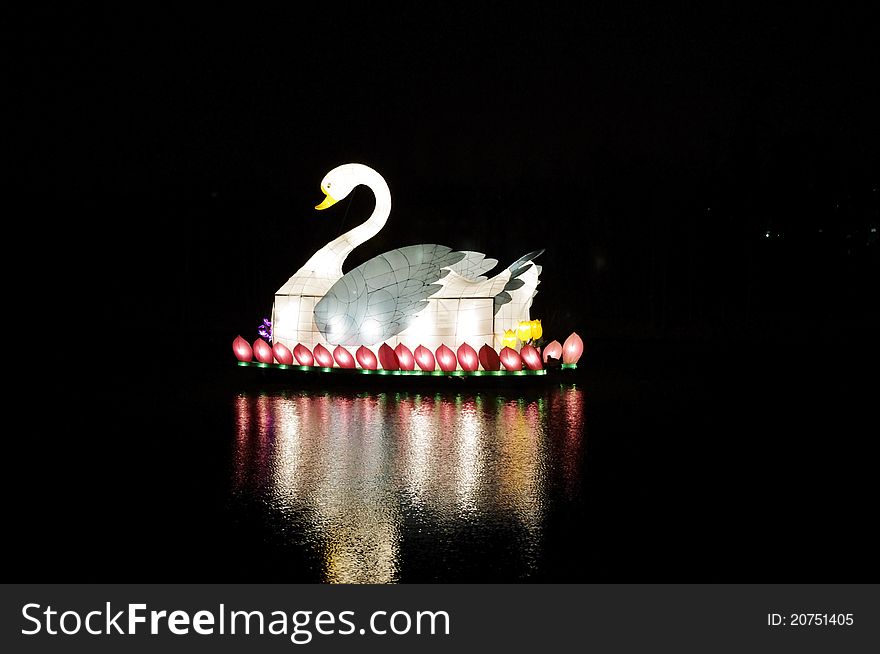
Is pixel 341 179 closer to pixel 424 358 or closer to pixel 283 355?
pixel 283 355

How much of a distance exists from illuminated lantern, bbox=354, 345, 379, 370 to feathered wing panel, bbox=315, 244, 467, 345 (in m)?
0.21

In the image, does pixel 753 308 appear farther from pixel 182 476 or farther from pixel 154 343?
pixel 182 476

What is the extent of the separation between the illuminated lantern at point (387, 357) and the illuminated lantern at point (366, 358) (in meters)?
0.13

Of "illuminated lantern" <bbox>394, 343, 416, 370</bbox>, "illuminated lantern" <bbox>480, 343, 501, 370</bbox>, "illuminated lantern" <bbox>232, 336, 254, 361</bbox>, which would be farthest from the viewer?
"illuminated lantern" <bbox>232, 336, 254, 361</bbox>

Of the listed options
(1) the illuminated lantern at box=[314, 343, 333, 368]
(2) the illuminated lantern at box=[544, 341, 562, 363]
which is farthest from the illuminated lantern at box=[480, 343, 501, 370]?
(1) the illuminated lantern at box=[314, 343, 333, 368]

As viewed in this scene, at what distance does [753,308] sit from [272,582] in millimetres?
28222

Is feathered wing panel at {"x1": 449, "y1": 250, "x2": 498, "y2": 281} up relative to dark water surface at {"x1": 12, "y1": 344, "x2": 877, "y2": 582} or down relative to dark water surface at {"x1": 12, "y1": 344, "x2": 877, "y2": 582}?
up

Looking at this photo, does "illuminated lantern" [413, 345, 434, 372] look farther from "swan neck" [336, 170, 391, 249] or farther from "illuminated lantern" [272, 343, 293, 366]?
"swan neck" [336, 170, 391, 249]

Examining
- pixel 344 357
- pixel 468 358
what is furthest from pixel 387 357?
pixel 468 358

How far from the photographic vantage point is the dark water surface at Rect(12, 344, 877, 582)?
584cm

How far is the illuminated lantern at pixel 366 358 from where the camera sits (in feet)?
48.1

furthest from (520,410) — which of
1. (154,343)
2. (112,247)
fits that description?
(112,247)

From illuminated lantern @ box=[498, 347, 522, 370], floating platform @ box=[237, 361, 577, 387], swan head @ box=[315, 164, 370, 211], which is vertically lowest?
floating platform @ box=[237, 361, 577, 387]

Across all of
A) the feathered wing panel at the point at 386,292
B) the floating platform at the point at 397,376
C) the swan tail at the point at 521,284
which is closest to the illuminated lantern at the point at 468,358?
the floating platform at the point at 397,376
